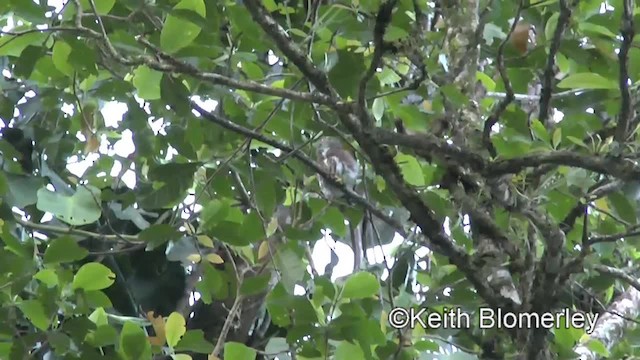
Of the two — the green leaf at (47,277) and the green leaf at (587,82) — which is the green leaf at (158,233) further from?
the green leaf at (587,82)

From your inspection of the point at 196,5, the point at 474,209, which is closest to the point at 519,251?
the point at 474,209

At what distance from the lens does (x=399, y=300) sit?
3.10 feet

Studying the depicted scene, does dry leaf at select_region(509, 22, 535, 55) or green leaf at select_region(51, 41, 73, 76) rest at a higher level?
dry leaf at select_region(509, 22, 535, 55)

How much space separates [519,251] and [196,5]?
41cm

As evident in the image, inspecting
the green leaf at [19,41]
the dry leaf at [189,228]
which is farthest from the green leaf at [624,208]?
the green leaf at [19,41]

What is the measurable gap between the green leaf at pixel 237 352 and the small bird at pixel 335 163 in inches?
9.2

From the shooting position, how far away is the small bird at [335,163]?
102cm

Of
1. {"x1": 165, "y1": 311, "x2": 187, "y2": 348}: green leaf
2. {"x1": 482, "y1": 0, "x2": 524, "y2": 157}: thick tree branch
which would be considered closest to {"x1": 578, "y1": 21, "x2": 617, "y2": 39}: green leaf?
{"x1": 482, "y1": 0, "x2": 524, "y2": 157}: thick tree branch

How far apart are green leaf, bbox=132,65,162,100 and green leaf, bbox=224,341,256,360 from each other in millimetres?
276

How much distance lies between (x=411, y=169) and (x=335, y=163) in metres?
0.14

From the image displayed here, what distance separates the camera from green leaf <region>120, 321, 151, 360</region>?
2.99 ft

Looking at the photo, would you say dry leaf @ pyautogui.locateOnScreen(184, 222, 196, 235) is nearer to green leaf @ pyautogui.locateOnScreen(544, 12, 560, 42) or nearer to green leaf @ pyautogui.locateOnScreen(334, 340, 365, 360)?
green leaf @ pyautogui.locateOnScreen(334, 340, 365, 360)

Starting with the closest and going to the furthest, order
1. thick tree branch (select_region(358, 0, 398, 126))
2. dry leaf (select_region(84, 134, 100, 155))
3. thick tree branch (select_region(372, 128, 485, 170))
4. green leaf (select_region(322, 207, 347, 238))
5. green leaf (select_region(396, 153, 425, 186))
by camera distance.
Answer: thick tree branch (select_region(358, 0, 398, 126))
thick tree branch (select_region(372, 128, 485, 170))
green leaf (select_region(396, 153, 425, 186))
green leaf (select_region(322, 207, 347, 238))
dry leaf (select_region(84, 134, 100, 155))

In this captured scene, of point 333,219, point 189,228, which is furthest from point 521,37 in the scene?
point 189,228
